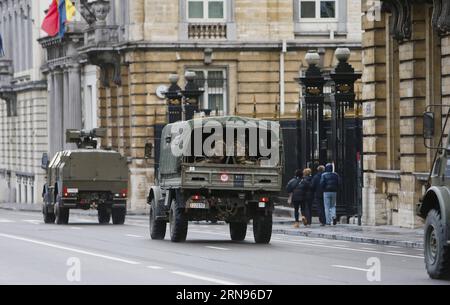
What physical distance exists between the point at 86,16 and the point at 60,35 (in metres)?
6.71

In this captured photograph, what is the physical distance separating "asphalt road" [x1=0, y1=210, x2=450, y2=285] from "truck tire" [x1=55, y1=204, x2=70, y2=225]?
854 cm

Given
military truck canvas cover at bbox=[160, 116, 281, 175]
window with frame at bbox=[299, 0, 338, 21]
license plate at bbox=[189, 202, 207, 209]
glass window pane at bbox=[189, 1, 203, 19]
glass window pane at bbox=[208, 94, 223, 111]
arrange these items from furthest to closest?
glass window pane at bbox=[208, 94, 223, 111] → window with frame at bbox=[299, 0, 338, 21] → glass window pane at bbox=[189, 1, 203, 19] → military truck canvas cover at bbox=[160, 116, 281, 175] → license plate at bbox=[189, 202, 207, 209]

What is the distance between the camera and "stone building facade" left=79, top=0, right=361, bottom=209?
63.1m

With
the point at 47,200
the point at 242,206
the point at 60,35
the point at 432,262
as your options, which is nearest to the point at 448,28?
the point at 242,206

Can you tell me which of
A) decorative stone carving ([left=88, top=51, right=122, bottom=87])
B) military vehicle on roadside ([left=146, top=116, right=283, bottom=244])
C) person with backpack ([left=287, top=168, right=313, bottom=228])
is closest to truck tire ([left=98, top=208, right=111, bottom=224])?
person with backpack ([left=287, top=168, right=313, bottom=228])

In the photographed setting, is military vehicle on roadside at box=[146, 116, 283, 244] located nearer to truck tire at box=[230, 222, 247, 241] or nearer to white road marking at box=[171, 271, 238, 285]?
truck tire at box=[230, 222, 247, 241]

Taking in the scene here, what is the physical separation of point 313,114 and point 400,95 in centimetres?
482

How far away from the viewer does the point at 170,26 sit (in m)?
63.1

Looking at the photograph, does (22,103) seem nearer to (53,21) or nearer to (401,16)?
(53,21)

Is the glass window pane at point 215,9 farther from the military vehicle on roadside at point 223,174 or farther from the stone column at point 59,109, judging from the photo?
the military vehicle on roadside at point 223,174

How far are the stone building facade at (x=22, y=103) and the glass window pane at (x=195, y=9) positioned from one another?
2326 centimetres

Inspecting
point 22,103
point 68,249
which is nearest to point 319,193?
point 68,249

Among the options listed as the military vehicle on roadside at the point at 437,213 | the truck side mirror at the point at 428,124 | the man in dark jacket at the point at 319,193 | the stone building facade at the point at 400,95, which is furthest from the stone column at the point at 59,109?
the military vehicle on roadside at the point at 437,213

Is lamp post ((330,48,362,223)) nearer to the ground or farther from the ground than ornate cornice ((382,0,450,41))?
nearer to the ground
